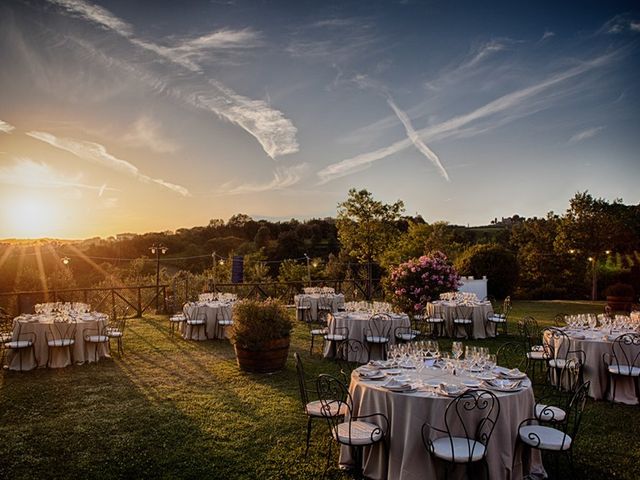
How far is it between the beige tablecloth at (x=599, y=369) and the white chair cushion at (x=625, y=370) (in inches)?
7.4

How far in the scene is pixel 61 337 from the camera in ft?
30.4

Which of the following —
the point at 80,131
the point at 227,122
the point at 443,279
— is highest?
the point at 227,122

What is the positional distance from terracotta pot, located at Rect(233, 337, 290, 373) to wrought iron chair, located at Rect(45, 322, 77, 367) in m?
3.52

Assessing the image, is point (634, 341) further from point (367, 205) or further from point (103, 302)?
point (367, 205)

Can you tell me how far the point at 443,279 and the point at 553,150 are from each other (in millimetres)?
6067

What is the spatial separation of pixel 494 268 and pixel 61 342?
53.4ft

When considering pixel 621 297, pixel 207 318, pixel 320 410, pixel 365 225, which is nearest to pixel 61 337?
pixel 207 318

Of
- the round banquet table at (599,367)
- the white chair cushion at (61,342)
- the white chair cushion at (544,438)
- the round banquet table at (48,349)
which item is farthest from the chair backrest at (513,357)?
the white chair cushion at (61,342)

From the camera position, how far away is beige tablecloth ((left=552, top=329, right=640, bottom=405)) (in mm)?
6617

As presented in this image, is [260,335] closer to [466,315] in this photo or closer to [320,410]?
[320,410]

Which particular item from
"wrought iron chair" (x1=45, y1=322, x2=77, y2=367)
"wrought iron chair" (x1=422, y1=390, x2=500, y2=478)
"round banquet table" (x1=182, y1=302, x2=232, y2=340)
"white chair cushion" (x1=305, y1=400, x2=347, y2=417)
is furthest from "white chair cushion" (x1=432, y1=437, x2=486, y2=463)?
"round banquet table" (x1=182, y1=302, x2=232, y2=340)

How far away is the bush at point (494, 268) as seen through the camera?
64.9ft

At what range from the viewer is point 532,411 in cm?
437

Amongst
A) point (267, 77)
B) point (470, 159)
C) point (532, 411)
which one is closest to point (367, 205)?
point (470, 159)
